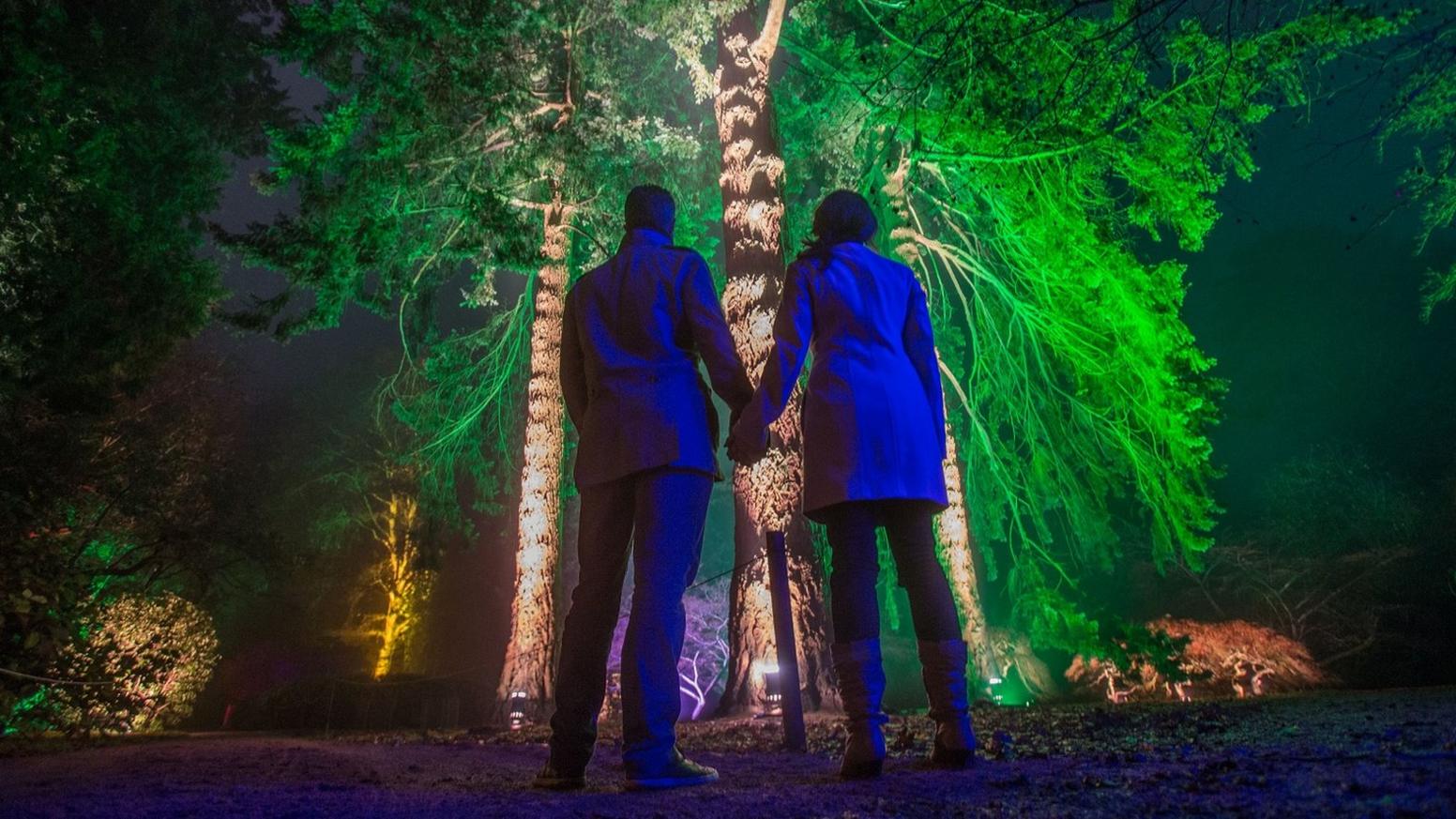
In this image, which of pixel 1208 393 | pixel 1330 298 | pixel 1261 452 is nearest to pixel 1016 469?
pixel 1208 393

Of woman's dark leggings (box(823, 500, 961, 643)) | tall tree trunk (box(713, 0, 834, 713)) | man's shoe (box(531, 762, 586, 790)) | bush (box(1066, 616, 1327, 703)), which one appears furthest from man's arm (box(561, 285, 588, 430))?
bush (box(1066, 616, 1327, 703))

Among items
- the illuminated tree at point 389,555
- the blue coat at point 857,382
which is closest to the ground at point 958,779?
the blue coat at point 857,382

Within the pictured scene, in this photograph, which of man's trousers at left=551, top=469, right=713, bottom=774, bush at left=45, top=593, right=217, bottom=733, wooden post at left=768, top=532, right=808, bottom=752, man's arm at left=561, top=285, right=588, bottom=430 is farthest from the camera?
bush at left=45, top=593, right=217, bottom=733

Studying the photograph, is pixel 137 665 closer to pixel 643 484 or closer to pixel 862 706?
pixel 643 484

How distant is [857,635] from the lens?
8.29ft

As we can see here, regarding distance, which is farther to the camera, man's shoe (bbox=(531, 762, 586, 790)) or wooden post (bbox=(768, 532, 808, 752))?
wooden post (bbox=(768, 532, 808, 752))

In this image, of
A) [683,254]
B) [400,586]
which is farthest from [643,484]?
[400,586]

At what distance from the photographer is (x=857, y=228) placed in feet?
10.3

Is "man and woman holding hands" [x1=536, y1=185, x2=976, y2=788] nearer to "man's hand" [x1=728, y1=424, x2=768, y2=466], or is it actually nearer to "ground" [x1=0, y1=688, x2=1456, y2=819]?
"man's hand" [x1=728, y1=424, x2=768, y2=466]

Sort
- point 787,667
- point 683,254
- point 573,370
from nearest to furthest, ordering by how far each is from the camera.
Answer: point 683,254, point 573,370, point 787,667

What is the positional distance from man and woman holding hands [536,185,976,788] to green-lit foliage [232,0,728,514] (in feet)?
12.3

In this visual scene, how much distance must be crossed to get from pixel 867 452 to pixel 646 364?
0.91m

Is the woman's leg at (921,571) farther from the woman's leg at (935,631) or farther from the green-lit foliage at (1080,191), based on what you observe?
the green-lit foliage at (1080,191)

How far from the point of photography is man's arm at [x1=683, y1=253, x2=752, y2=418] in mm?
2795
